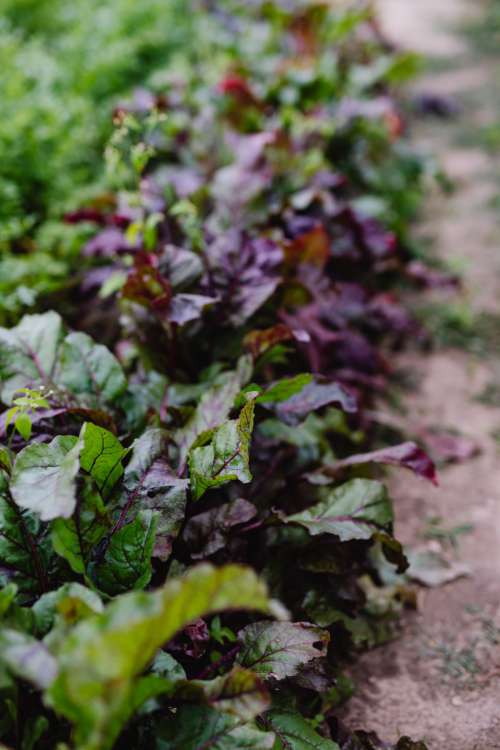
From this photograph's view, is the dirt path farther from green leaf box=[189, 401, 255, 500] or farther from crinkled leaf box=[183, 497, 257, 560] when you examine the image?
green leaf box=[189, 401, 255, 500]

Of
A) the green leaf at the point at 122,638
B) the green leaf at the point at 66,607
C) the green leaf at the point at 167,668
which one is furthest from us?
the green leaf at the point at 167,668

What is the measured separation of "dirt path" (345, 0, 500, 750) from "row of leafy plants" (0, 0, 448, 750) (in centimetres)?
12

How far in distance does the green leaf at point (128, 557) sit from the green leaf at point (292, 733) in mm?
455

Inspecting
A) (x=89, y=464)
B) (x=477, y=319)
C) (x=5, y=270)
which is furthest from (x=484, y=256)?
(x=89, y=464)

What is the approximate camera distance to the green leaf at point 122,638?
99cm

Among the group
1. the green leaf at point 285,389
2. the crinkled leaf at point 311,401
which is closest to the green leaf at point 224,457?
the green leaf at point 285,389

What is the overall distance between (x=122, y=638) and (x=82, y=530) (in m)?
0.52

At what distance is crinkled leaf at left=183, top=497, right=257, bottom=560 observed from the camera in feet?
5.54

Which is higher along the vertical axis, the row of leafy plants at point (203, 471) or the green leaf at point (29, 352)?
the green leaf at point (29, 352)

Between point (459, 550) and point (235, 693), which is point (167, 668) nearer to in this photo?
point (235, 693)

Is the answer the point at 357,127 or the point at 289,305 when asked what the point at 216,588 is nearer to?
the point at 289,305

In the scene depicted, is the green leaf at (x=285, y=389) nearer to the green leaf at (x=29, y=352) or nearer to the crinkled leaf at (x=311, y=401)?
the crinkled leaf at (x=311, y=401)

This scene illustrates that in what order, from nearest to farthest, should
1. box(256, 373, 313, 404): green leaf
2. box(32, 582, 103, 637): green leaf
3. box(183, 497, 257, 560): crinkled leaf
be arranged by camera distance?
box(32, 582, 103, 637): green leaf
box(183, 497, 257, 560): crinkled leaf
box(256, 373, 313, 404): green leaf

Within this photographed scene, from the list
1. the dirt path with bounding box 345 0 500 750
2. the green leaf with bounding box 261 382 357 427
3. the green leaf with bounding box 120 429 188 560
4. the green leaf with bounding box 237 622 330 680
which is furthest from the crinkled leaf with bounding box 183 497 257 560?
the dirt path with bounding box 345 0 500 750
